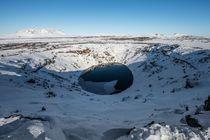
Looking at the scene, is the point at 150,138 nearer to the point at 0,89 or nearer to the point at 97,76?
the point at 0,89

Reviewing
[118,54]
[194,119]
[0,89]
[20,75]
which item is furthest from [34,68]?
[194,119]

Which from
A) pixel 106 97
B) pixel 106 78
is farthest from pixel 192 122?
pixel 106 78

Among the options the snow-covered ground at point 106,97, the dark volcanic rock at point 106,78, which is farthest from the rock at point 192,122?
the dark volcanic rock at point 106,78

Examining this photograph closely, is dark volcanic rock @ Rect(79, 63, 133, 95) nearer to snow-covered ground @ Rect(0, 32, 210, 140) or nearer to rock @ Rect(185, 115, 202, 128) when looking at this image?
snow-covered ground @ Rect(0, 32, 210, 140)

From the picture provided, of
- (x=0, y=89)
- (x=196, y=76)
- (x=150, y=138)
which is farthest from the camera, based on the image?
(x=196, y=76)

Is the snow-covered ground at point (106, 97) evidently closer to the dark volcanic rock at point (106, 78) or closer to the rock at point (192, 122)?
the rock at point (192, 122)
